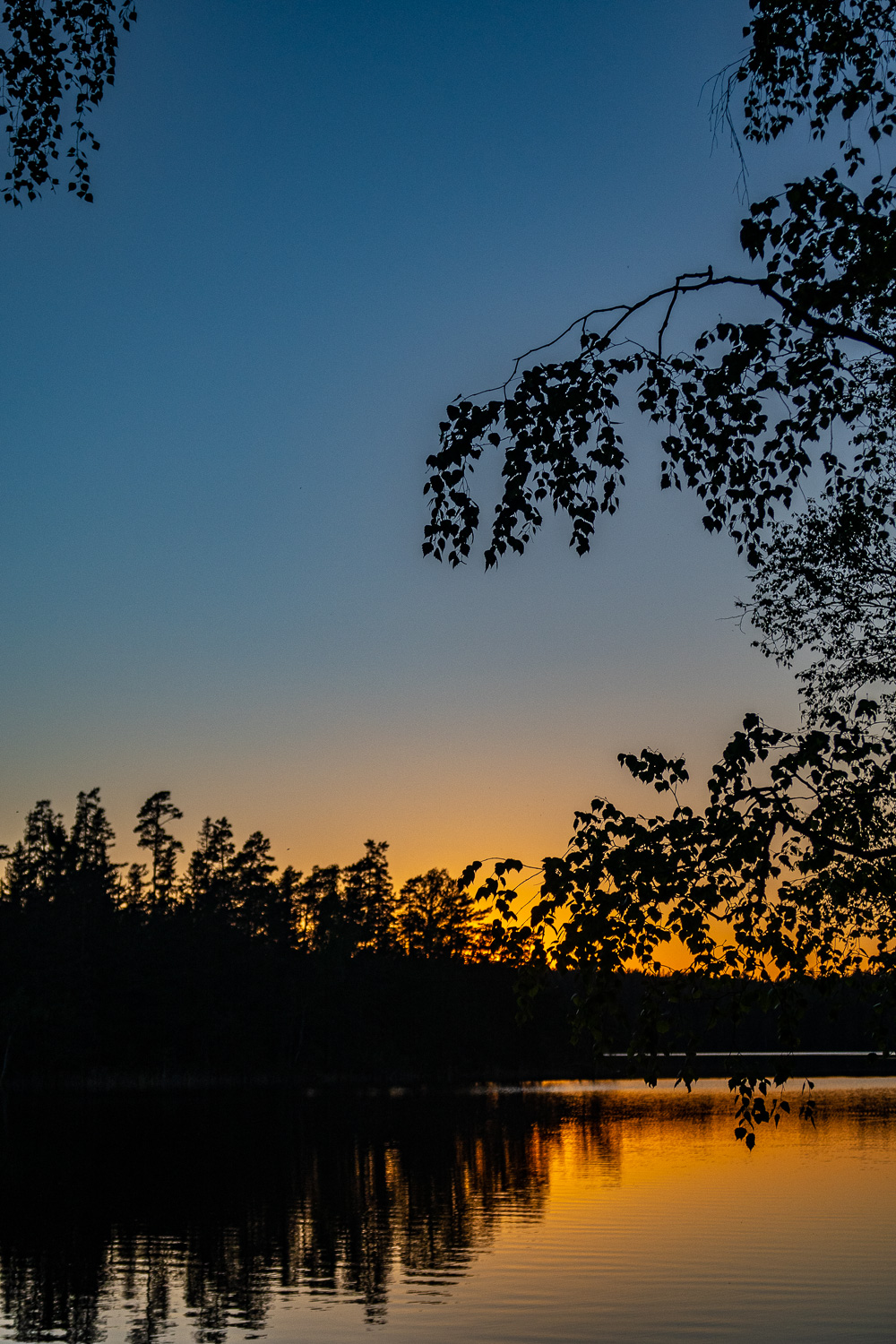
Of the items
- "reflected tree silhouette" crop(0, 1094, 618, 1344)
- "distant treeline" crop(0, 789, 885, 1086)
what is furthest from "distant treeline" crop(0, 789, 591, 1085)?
"reflected tree silhouette" crop(0, 1094, 618, 1344)

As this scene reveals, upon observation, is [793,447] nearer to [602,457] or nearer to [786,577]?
[602,457]

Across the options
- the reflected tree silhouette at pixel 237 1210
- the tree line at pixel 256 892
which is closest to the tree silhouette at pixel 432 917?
the tree line at pixel 256 892

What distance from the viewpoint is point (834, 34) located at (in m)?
8.46

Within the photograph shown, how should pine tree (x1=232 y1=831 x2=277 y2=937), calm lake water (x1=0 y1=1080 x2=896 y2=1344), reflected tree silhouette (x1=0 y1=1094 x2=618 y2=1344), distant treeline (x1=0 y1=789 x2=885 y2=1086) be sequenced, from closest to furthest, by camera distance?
1. calm lake water (x1=0 y1=1080 x2=896 y2=1344)
2. reflected tree silhouette (x1=0 y1=1094 x2=618 y2=1344)
3. distant treeline (x1=0 y1=789 x2=885 y2=1086)
4. pine tree (x1=232 y1=831 x2=277 y2=937)

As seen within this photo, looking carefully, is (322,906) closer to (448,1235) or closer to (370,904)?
(370,904)

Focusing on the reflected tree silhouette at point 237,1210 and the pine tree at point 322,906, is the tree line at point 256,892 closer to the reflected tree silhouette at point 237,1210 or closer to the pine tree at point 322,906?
the pine tree at point 322,906

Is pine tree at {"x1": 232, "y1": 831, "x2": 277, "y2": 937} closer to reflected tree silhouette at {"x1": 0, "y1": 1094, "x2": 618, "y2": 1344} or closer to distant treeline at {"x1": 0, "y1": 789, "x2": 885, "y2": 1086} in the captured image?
distant treeline at {"x1": 0, "y1": 789, "x2": 885, "y2": 1086}

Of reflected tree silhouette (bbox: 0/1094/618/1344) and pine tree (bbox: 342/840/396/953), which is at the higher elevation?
pine tree (bbox: 342/840/396/953)

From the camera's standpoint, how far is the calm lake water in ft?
69.1

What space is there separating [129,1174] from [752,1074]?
125 feet

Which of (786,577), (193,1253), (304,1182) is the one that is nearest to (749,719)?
(786,577)

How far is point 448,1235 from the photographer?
2986cm

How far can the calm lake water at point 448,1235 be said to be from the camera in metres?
21.0

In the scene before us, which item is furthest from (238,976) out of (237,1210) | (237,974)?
(237,1210)
